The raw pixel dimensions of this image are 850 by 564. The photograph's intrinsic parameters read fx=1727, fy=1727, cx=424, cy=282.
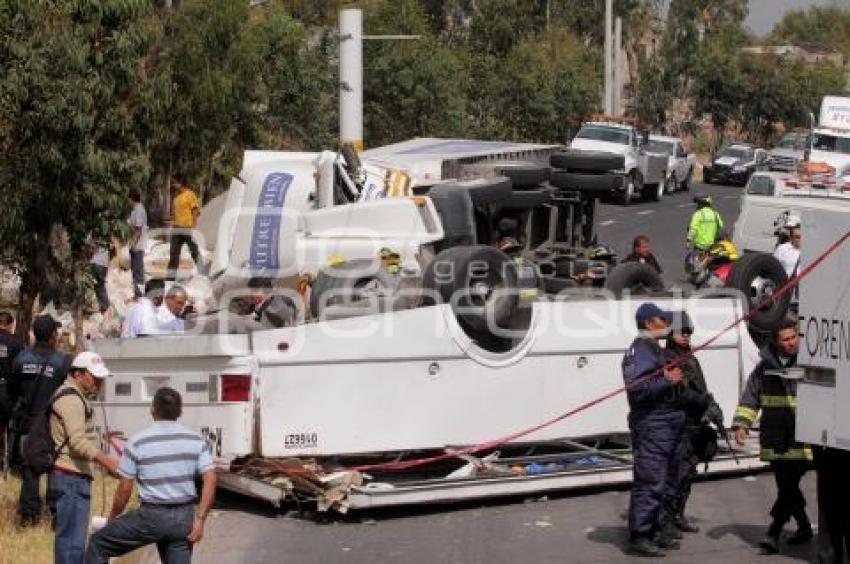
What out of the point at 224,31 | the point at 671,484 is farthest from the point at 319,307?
the point at 224,31

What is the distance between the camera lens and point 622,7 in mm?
81062

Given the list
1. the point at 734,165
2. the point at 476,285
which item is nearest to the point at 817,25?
the point at 734,165

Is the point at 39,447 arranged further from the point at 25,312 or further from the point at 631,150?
the point at 631,150

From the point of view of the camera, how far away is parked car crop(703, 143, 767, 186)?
58750mm

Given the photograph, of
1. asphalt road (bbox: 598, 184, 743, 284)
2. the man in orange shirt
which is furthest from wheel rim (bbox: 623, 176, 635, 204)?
the man in orange shirt

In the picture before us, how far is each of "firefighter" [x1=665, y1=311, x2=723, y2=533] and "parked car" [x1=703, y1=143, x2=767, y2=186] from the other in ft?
155

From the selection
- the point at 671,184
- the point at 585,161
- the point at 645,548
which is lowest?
the point at 645,548

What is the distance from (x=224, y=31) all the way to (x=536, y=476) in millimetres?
12651

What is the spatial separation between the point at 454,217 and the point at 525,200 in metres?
1.53

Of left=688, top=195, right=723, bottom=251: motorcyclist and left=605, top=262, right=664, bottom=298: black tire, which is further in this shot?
left=688, top=195, right=723, bottom=251: motorcyclist

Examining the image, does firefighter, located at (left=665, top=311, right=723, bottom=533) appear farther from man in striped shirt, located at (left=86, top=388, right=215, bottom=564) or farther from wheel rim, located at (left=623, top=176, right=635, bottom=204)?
wheel rim, located at (left=623, top=176, right=635, bottom=204)

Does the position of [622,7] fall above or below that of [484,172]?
above

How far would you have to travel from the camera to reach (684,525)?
11836 mm

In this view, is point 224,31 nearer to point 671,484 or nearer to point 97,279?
point 97,279
